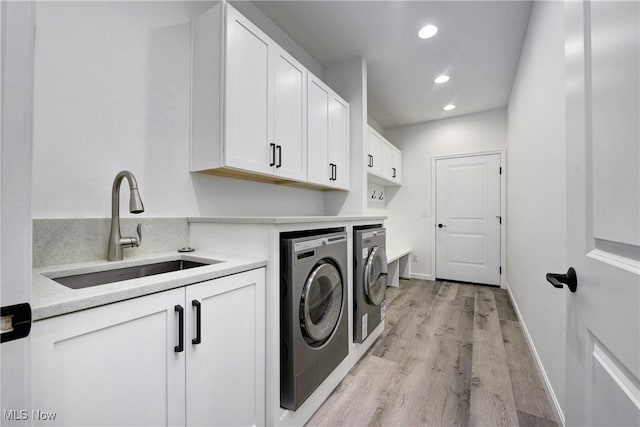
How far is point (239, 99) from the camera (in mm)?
1551

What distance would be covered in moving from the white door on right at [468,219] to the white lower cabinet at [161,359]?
3.79 m

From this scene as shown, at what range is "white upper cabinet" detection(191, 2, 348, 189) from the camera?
4.89ft

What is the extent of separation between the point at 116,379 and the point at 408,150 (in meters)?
4.59

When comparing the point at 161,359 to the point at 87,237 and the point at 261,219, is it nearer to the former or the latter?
the point at 261,219

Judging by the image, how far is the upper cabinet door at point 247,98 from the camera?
58.9 inches

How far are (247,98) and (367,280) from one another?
4.76 ft

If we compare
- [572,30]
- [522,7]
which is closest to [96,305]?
[572,30]

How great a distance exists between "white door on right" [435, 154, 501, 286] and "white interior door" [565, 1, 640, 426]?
368 centimetres

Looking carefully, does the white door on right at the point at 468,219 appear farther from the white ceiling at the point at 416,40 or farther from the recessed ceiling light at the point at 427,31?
the recessed ceiling light at the point at 427,31

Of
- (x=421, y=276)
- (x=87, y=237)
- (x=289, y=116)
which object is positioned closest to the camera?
(x=87, y=237)

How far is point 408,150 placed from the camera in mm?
4547

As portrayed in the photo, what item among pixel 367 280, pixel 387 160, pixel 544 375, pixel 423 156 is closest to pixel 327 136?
pixel 367 280

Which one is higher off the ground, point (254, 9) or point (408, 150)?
point (254, 9)

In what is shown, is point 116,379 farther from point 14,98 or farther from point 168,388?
point 14,98
